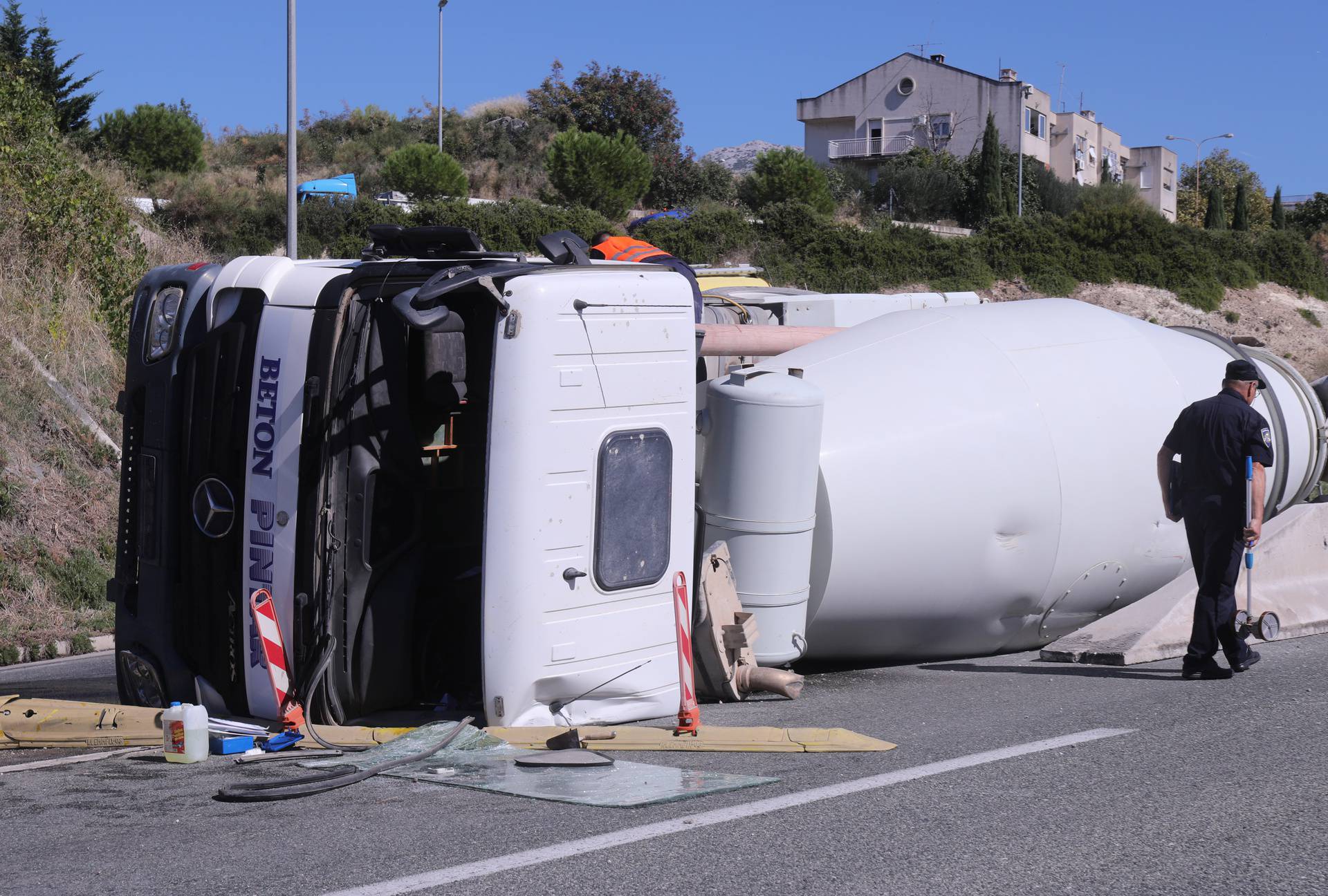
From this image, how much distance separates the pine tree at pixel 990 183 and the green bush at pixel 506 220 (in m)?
22.7

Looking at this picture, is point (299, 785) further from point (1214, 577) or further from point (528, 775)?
point (1214, 577)

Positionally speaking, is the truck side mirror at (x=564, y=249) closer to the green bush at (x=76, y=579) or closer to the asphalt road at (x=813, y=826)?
the asphalt road at (x=813, y=826)

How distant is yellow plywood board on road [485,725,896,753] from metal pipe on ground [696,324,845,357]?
3395mm

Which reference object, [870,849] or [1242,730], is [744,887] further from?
[1242,730]

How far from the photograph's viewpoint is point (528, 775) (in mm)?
5465

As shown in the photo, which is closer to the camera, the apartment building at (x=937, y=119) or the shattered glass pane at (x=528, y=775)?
the shattered glass pane at (x=528, y=775)

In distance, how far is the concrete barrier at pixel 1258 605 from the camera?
810 cm

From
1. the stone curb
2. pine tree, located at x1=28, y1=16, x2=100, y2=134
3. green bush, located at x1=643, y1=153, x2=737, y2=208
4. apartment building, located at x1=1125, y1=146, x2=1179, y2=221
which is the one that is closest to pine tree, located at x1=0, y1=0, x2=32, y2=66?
pine tree, located at x1=28, y1=16, x2=100, y2=134

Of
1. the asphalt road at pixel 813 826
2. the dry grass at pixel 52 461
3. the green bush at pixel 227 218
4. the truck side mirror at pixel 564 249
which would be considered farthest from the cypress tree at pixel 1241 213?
the truck side mirror at pixel 564 249

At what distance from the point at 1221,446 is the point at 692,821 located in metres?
4.51

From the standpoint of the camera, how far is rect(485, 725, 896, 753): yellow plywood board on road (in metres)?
5.89

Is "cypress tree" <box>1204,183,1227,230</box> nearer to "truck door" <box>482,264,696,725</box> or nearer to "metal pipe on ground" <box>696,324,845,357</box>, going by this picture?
Result: "metal pipe on ground" <box>696,324,845,357</box>

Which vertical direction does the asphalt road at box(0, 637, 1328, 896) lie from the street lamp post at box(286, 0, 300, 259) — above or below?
below

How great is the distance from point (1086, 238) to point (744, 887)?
4600 cm
